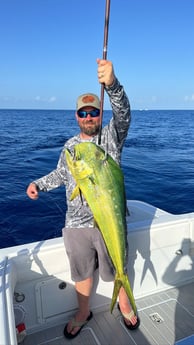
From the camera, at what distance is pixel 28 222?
7.10 meters

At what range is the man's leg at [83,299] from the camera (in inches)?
116

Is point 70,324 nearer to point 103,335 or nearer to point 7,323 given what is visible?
point 103,335

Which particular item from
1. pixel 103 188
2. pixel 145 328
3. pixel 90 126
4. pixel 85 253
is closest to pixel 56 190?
pixel 145 328

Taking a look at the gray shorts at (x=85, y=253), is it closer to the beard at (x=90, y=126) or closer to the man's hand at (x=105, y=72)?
the beard at (x=90, y=126)

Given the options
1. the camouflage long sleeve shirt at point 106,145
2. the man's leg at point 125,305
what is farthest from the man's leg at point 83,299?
the camouflage long sleeve shirt at point 106,145

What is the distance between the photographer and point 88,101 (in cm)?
251

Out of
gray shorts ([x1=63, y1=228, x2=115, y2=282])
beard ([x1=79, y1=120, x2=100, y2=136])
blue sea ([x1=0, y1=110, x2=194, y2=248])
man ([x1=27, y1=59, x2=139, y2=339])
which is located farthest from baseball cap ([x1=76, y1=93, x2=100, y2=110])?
blue sea ([x1=0, y1=110, x2=194, y2=248])

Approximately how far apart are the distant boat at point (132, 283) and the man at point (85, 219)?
0.15 metres

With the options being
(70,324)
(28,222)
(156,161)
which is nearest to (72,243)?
(70,324)

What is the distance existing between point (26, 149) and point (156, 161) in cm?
781

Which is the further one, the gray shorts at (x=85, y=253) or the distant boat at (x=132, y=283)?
the distant boat at (x=132, y=283)

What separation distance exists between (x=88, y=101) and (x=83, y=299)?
6.37ft

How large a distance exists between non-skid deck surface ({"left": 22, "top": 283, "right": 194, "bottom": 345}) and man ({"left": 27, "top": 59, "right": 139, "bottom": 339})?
9 cm

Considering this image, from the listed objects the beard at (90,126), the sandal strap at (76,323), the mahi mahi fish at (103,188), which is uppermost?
the beard at (90,126)
